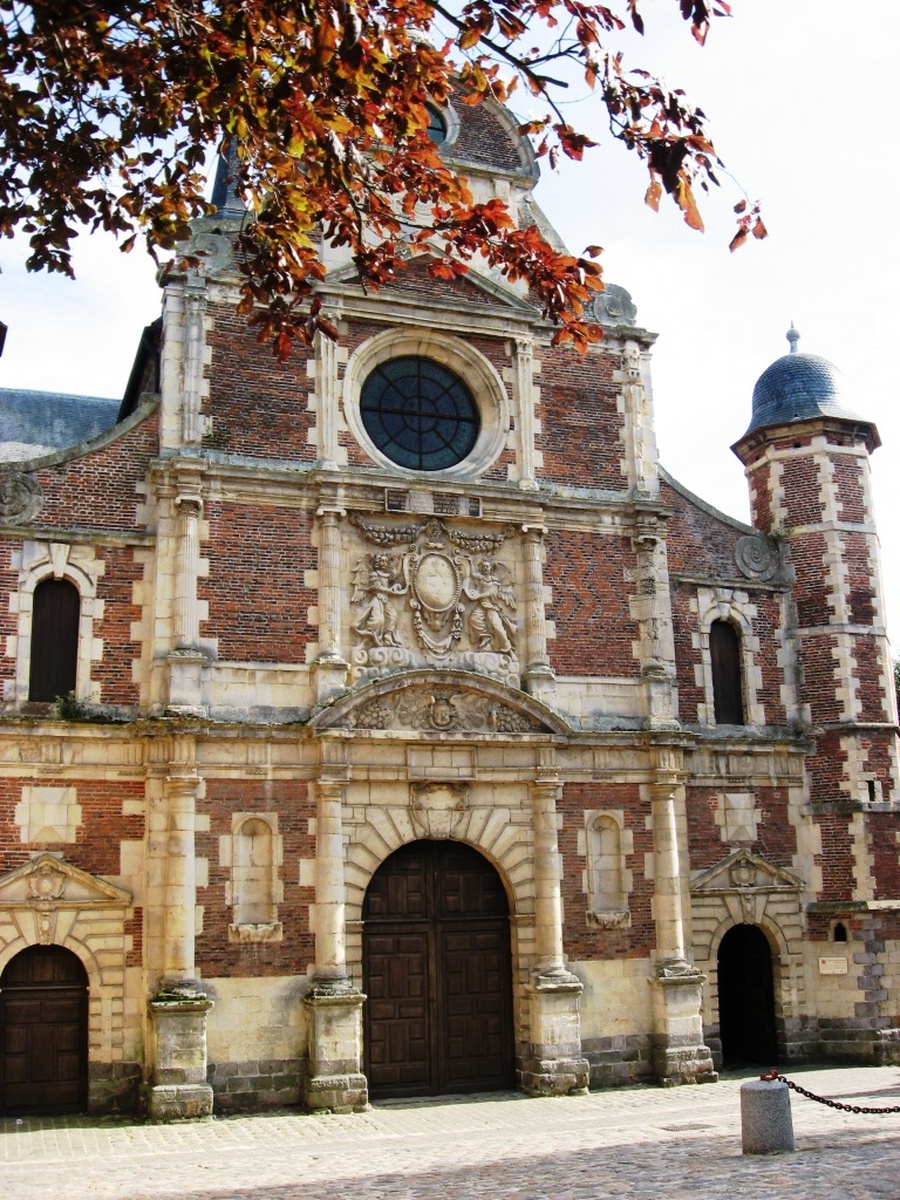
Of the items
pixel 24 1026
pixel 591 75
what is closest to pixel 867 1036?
pixel 24 1026

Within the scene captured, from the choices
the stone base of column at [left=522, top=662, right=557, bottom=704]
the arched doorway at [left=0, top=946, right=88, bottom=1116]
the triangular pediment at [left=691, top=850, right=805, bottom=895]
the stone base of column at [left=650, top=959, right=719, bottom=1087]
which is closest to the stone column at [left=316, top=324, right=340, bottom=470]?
the stone base of column at [left=522, top=662, right=557, bottom=704]

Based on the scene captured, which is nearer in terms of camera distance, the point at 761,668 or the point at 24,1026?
the point at 24,1026

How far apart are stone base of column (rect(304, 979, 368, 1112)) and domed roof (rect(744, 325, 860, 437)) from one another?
10.4 metres

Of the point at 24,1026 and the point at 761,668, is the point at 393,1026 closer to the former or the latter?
the point at 24,1026

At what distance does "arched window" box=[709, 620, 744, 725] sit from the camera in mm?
18391

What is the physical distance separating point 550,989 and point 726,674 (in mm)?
5278

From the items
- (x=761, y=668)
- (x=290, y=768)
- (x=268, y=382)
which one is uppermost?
(x=268, y=382)

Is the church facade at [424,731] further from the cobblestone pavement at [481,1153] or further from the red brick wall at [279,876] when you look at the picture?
the cobblestone pavement at [481,1153]

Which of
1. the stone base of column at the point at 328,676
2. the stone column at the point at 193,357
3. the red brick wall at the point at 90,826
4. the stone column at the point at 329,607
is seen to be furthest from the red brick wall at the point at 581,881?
the stone column at the point at 193,357

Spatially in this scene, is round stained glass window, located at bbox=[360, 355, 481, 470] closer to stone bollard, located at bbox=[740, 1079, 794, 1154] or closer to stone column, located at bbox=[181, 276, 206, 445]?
stone column, located at bbox=[181, 276, 206, 445]

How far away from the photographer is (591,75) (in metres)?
6.89

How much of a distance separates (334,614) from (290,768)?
6.26 feet

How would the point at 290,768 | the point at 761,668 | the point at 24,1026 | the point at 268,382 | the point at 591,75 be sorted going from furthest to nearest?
the point at 761,668
the point at 268,382
the point at 290,768
the point at 24,1026
the point at 591,75

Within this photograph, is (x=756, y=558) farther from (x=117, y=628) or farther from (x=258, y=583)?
(x=117, y=628)
